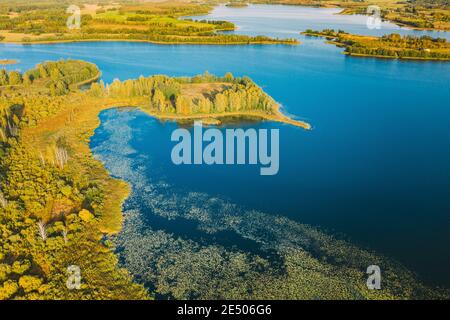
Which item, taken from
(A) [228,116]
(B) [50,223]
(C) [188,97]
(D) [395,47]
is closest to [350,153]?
(A) [228,116]

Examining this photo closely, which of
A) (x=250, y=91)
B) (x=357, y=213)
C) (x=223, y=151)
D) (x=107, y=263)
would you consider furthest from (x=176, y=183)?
(x=250, y=91)

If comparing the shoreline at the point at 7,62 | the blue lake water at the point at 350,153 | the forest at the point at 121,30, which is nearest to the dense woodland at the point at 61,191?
the blue lake water at the point at 350,153

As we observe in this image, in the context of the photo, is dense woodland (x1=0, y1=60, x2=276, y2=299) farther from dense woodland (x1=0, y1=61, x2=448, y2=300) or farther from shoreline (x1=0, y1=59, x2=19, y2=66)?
shoreline (x1=0, y1=59, x2=19, y2=66)

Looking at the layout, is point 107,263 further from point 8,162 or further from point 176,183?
point 8,162

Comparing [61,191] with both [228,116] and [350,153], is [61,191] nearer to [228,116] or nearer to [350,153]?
[228,116]

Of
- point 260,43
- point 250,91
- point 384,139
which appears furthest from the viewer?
point 260,43

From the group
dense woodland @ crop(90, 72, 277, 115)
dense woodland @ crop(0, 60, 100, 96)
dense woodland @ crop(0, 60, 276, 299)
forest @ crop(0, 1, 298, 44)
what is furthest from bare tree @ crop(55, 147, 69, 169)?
forest @ crop(0, 1, 298, 44)

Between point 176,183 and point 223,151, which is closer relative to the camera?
point 176,183
